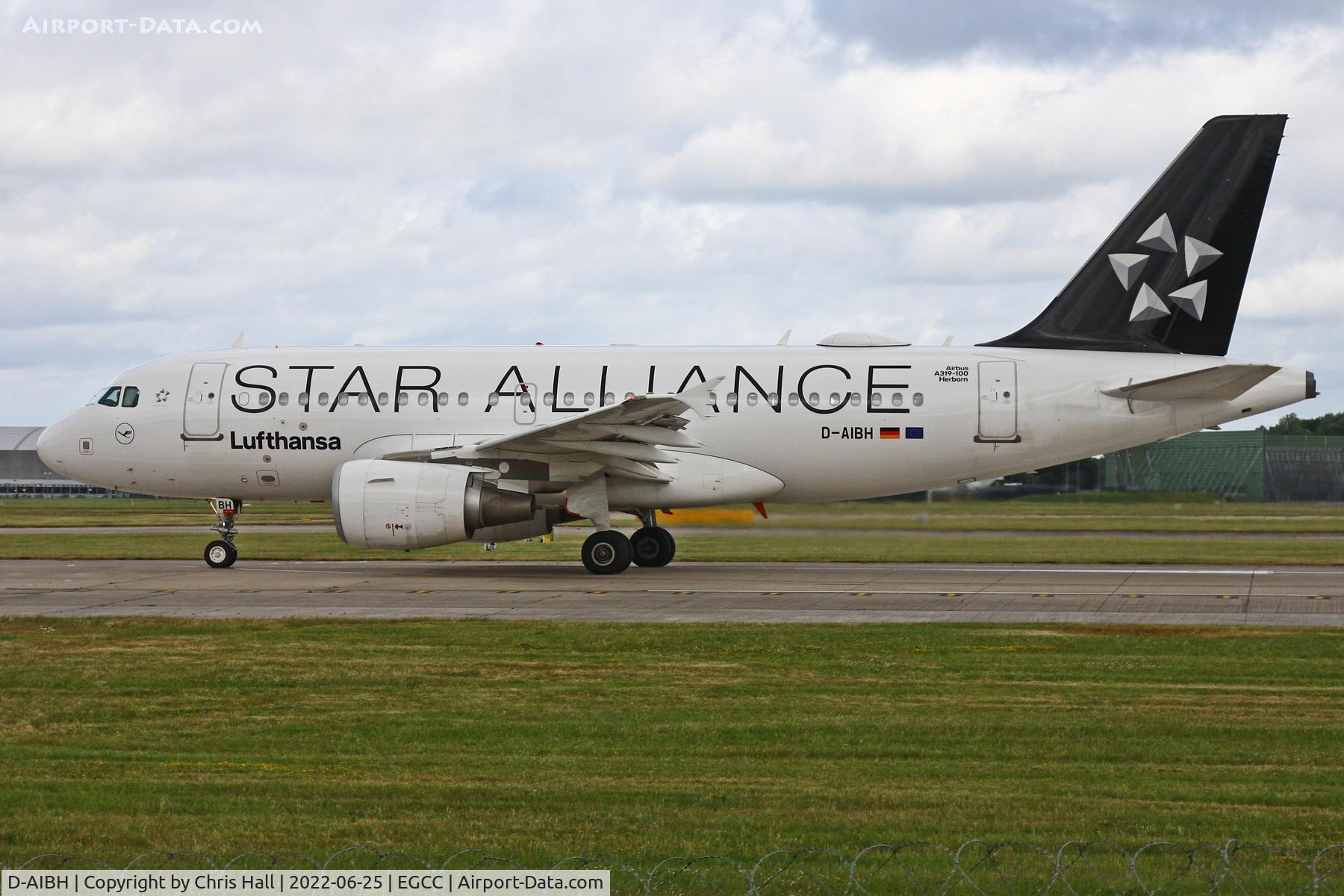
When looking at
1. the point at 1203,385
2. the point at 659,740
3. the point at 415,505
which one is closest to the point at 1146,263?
the point at 1203,385

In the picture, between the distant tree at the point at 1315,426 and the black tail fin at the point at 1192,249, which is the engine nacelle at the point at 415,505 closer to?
the black tail fin at the point at 1192,249

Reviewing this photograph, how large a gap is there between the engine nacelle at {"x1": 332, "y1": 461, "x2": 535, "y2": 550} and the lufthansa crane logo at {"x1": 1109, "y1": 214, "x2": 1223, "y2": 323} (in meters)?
11.8

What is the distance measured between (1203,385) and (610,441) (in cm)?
1034

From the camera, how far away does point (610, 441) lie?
78.8 ft

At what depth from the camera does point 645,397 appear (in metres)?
22.2

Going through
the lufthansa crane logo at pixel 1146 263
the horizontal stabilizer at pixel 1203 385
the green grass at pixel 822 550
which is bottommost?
the green grass at pixel 822 550

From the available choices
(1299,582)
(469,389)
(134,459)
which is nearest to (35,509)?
(134,459)

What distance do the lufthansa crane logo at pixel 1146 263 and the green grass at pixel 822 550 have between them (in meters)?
6.01

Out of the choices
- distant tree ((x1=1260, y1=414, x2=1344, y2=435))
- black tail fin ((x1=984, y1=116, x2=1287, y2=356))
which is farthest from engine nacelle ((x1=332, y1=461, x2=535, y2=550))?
distant tree ((x1=1260, y1=414, x2=1344, y2=435))

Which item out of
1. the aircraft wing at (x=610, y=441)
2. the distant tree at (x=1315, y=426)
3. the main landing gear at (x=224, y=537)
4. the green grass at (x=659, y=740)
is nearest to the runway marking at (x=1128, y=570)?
the aircraft wing at (x=610, y=441)

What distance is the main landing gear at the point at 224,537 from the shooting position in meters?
26.9

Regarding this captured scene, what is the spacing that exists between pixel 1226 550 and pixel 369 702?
25482 mm

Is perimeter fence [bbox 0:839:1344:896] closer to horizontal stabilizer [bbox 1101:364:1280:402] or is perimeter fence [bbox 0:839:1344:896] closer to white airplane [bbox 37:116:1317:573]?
white airplane [bbox 37:116:1317:573]

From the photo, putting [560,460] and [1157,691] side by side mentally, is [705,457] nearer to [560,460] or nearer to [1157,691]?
[560,460]
